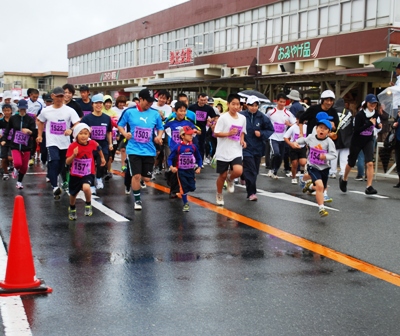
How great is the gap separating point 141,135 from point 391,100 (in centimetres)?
665

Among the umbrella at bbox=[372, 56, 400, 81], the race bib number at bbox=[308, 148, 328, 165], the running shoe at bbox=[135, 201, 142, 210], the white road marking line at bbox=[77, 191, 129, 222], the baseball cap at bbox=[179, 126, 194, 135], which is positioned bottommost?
the white road marking line at bbox=[77, 191, 129, 222]

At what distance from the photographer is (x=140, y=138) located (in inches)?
384

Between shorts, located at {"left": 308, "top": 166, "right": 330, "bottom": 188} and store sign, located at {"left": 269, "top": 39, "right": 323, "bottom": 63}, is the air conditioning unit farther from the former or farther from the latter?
shorts, located at {"left": 308, "top": 166, "right": 330, "bottom": 188}

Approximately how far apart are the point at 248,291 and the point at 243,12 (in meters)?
35.8

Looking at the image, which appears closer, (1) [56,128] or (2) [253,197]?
(1) [56,128]

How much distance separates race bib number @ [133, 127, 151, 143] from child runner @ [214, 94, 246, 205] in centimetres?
110

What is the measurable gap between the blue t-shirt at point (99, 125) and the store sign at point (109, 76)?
5009cm

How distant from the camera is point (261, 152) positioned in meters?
11.4

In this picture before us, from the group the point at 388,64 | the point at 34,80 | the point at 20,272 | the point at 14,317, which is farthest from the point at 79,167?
the point at 34,80

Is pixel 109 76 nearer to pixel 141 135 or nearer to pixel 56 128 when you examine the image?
pixel 56 128

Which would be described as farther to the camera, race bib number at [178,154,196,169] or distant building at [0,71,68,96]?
distant building at [0,71,68,96]

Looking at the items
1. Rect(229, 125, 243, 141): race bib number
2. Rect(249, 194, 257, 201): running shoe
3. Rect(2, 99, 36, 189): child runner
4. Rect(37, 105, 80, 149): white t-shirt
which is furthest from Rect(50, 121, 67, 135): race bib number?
Rect(249, 194, 257, 201): running shoe

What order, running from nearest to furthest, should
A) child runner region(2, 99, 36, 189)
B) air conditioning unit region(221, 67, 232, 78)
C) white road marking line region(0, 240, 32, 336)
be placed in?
white road marking line region(0, 240, 32, 336) < child runner region(2, 99, 36, 189) < air conditioning unit region(221, 67, 232, 78)

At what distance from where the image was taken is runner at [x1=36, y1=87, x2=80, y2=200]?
10547mm
